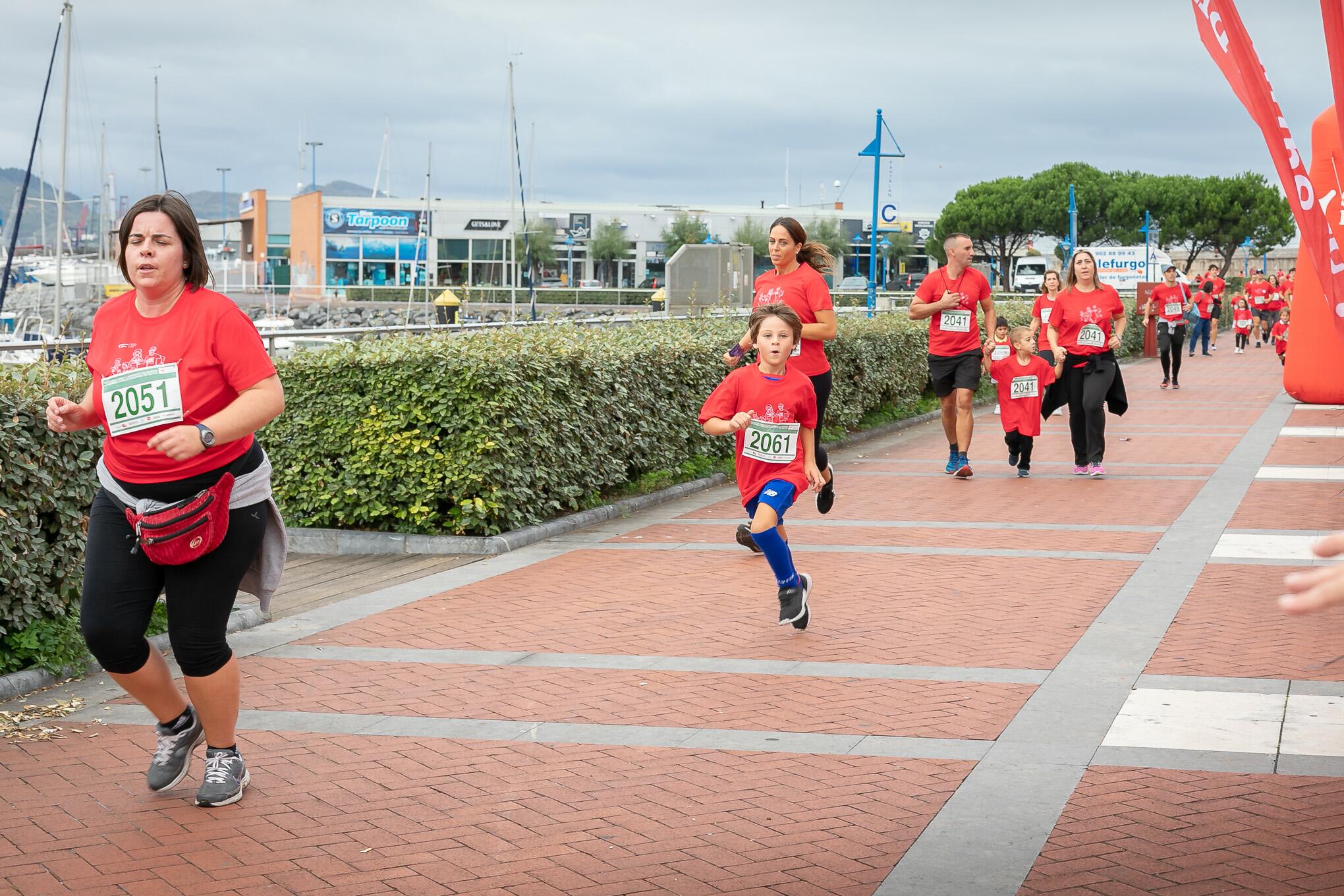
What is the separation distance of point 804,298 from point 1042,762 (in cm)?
489

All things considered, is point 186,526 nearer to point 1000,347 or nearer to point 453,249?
point 1000,347

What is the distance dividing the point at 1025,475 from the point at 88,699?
9.32m

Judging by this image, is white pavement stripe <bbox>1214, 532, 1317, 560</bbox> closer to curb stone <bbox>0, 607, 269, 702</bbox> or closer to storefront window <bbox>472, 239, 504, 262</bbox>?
curb stone <bbox>0, 607, 269, 702</bbox>

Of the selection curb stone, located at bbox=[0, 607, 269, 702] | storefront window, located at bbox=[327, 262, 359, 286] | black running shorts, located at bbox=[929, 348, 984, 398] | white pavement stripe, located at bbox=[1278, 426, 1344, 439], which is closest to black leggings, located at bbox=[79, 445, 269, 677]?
curb stone, located at bbox=[0, 607, 269, 702]

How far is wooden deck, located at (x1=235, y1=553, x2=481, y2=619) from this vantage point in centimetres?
816

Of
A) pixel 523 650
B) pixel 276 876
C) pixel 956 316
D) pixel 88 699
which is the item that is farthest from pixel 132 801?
pixel 956 316

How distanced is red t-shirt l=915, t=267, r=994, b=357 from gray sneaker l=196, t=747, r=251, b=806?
9086 mm

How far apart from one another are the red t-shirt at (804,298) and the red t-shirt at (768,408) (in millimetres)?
1958

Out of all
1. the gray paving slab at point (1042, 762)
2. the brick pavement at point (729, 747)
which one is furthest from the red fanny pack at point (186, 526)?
the gray paving slab at point (1042, 762)

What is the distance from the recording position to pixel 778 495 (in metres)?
7.25

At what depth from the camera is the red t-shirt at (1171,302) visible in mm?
23938

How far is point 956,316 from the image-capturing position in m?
12.9

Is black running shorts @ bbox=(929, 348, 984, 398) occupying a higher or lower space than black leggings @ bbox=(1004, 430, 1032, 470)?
higher

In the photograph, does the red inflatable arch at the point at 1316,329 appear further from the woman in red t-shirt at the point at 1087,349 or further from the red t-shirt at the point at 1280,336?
the red t-shirt at the point at 1280,336
